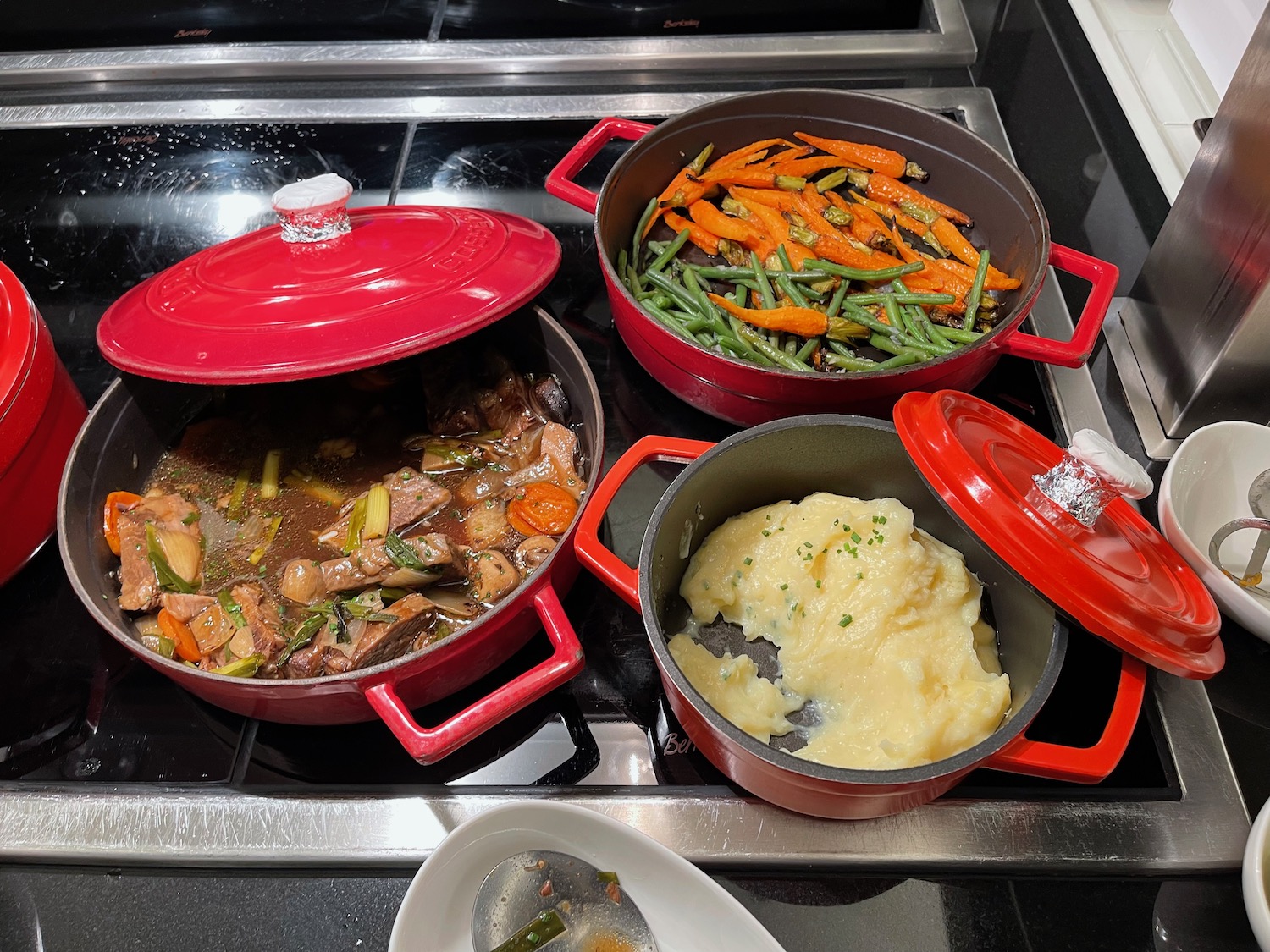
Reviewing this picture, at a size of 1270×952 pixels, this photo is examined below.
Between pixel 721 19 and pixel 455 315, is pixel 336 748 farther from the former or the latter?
pixel 721 19

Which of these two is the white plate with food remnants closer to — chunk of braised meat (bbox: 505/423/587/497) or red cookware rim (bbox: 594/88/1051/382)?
chunk of braised meat (bbox: 505/423/587/497)

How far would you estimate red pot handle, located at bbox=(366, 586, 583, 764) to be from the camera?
3.66 ft

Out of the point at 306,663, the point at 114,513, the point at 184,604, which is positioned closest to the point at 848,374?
the point at 306,663

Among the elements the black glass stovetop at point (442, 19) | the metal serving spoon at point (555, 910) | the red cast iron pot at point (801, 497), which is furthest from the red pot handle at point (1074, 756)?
the black glass stovetop at point (442, 19)

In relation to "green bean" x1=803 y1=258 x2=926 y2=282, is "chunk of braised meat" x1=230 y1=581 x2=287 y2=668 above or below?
below

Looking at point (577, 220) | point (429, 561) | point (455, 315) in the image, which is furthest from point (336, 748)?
point (577, 220)

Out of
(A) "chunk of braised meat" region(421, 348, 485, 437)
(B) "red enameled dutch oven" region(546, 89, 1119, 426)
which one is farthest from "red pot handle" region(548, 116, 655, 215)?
(A) "chunk of braised meat" region(421, 348, 485, 437)

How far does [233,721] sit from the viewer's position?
1362 millimetres

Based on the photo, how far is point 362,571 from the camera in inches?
55.4

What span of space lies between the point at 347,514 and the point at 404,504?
114 millimetres

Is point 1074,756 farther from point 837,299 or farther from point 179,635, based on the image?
point 179,635

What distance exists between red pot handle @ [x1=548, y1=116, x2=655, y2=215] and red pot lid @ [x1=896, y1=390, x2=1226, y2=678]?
0.86 m

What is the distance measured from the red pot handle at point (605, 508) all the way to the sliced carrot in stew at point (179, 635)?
0.65m

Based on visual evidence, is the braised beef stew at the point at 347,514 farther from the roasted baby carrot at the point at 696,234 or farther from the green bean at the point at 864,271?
the green bean at the point at 864,271
